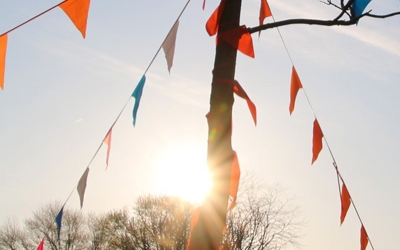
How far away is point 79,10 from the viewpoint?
13.9 feet

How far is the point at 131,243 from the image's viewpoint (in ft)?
105

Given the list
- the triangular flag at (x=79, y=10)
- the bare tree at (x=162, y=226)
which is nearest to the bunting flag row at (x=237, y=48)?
the triangular flag at (x=79, y=10)

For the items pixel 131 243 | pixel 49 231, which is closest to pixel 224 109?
pixel 131 243

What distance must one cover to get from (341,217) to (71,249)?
122 feet

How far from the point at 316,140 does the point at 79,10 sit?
227 centimetres

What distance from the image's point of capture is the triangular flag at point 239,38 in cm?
388

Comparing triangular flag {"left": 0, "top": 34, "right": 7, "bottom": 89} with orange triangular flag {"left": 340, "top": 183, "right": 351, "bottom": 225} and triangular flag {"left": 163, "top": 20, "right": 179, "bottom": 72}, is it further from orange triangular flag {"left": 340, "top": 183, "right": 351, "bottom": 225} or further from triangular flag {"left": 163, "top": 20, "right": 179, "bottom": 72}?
orange triangular flag {"left": 340, "top": 183, "right": 351, "bottom": 225}

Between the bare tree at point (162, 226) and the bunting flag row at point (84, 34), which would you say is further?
the bare tree at point (162, 226)

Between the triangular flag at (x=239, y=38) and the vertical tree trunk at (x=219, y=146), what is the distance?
0.04 meters

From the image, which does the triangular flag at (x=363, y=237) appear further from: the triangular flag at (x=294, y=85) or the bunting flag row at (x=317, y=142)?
the triangular flag at (x=294, y=85)

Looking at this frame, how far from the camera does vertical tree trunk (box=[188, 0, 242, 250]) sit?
363 cm

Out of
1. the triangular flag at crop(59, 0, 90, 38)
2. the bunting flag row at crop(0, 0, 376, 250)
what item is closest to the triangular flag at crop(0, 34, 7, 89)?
the bunting flag row at crop(0, 0, 376, 250)

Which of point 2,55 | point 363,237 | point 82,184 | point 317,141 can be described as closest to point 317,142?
point 317,141

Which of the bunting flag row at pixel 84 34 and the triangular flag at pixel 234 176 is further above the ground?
the bunting flag row at pixel 84 34
